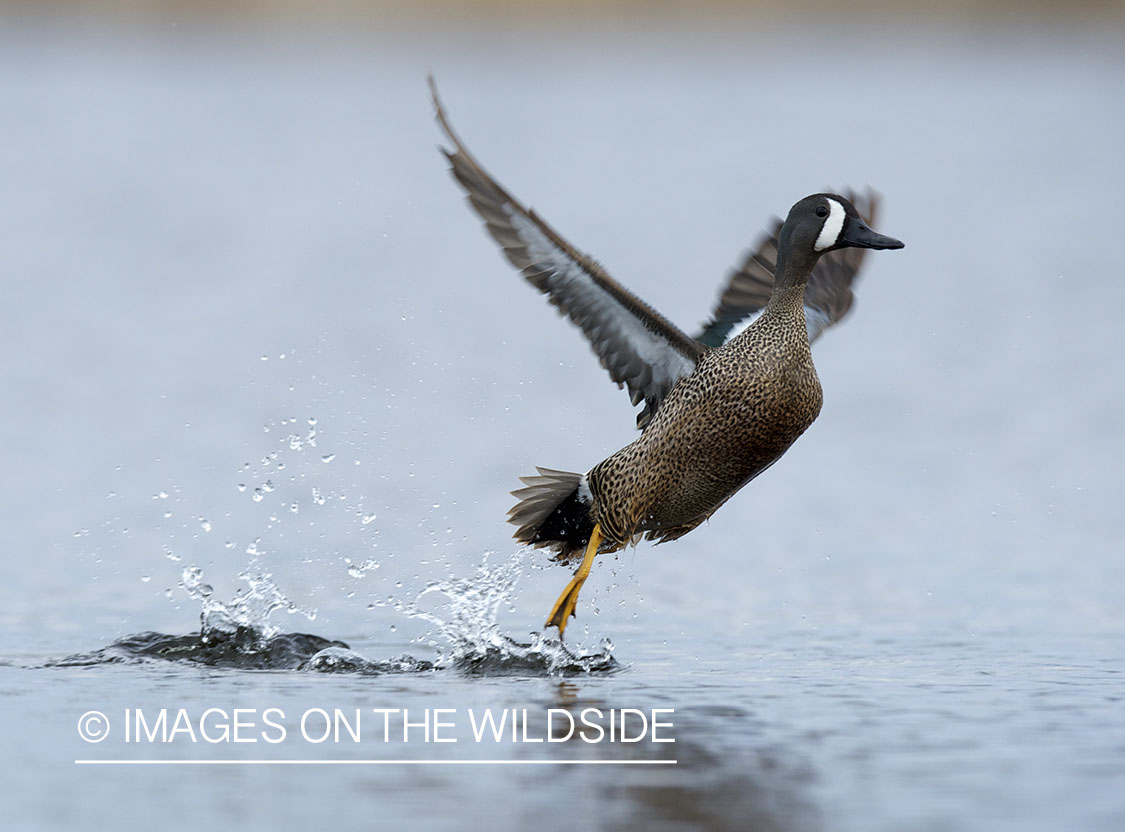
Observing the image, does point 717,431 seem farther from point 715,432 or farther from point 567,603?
point 567,603

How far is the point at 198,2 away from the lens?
1927 inches

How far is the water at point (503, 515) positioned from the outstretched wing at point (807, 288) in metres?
1.21

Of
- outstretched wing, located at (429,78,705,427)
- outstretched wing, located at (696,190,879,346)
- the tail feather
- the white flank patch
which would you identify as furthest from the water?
outstretched wing, located at (696,190,879,346)

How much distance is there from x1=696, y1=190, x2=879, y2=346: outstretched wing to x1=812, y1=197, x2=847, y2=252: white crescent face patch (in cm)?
101

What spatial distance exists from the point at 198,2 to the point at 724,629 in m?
44.5

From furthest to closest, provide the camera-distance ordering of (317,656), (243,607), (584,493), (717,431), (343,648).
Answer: (584,493) < (243,607) < (343,648) < (717,431) < (317,656)

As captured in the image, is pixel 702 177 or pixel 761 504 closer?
pixel 761 504

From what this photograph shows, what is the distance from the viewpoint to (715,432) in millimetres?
6820

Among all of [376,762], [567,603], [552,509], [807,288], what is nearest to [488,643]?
[567,603]

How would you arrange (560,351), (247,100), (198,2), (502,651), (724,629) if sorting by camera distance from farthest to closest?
1. (198,2)
2. (247,100)
3. (560,351)
4. (724,629)
5. (502,651)

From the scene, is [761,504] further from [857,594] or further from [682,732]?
[682,732]

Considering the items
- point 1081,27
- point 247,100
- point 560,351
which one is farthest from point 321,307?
point 1081,27

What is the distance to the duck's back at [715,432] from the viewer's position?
6.75 meters

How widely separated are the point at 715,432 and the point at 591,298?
0.70 meters
